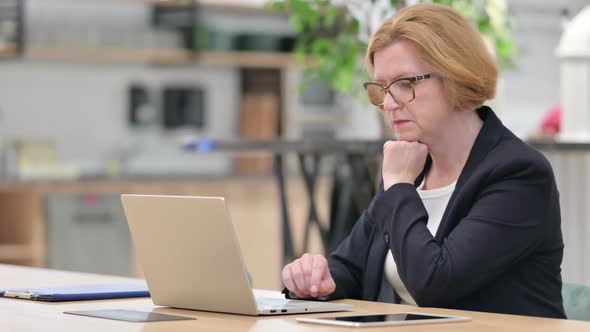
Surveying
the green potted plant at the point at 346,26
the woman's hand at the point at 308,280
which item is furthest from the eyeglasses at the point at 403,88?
the green potted plant at the point at 346,26

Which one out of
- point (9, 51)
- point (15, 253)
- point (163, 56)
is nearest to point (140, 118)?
point (163, 56)

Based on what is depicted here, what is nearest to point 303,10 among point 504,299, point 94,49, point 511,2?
point 504,299

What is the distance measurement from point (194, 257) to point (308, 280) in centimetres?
36

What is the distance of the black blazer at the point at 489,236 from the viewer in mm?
1949

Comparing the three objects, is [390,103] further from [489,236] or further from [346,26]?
[346,26]

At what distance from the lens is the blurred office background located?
21.9 feet

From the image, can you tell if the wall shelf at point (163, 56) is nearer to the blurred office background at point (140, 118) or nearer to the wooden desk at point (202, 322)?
the blurred office background at point (140, 118)

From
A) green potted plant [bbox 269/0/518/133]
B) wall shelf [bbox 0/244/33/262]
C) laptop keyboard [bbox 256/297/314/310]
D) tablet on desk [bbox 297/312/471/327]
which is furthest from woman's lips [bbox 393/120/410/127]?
wall shelf [bbox 0/244/33/262]

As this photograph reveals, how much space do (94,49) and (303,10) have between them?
3.60m

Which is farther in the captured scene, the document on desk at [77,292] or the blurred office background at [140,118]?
the blurred office background at [140,118]

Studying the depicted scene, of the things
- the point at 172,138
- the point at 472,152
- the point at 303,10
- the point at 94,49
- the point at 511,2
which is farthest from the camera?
the point at 511,2

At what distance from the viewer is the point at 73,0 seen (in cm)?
775

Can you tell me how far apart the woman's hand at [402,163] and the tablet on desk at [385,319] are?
0.48m

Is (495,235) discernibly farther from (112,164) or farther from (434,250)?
(112,164)
